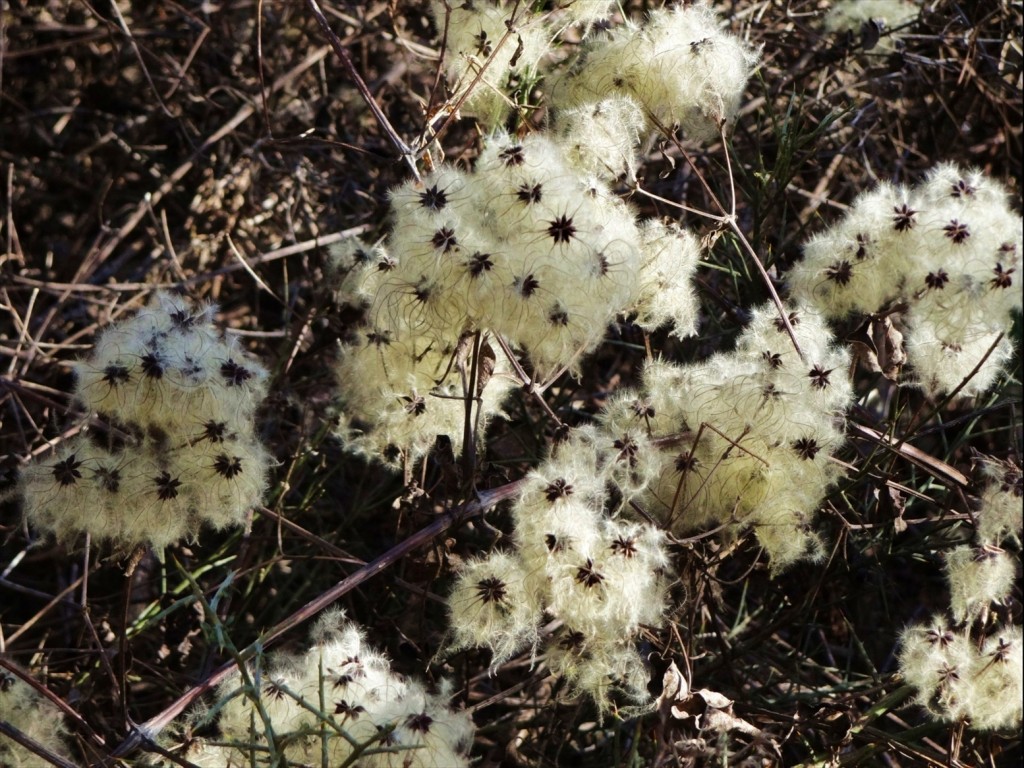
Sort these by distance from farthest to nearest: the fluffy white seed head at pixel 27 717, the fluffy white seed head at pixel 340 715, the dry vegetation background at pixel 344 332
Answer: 1. the dry vegetation background at pixel 344 332
2. the fluffy white seed head at pixel 27 717
3. the fluffy white seed head at pixel 340 715

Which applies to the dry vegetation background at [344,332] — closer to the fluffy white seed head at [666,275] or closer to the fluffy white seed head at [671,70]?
the fluffy white seed head at [666,275]

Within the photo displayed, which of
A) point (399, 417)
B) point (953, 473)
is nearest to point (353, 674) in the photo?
point (399, 417)

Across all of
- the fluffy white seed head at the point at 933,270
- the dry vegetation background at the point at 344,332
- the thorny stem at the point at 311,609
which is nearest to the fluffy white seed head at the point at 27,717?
the dry vegetation background at the point at 344,332

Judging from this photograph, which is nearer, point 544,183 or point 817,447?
point 544,183

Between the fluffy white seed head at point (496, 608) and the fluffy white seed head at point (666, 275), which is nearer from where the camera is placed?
the fluffy white seed head at point (496, 608)

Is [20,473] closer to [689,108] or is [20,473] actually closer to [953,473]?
[689,108]

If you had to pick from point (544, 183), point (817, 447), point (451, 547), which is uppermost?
point (544, 183)

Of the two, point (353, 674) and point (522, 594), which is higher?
point (522, 594)
